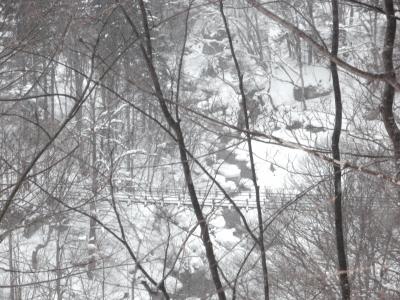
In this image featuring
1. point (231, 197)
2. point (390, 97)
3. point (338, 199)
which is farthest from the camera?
point (231, 197)

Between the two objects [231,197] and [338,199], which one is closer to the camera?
[338,199]

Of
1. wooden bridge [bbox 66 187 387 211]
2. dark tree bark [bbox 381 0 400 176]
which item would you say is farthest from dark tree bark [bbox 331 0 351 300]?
dark tree bark [bbox 381 0 400 176]

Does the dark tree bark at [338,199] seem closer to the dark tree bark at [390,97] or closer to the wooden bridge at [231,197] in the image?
the wooden bridge at [231,197]

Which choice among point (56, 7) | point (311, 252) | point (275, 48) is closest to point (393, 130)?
point (56, 7)

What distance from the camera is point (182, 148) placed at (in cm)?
118

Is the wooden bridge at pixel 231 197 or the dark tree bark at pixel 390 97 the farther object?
the wooden bridge at pixel 231 197

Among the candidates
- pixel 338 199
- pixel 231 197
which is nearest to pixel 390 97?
pixel 338 199

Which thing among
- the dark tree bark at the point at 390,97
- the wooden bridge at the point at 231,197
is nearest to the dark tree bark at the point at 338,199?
the wooden bridge at the point at 231,197

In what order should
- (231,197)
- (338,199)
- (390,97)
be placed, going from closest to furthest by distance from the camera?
1. (390,97)
2. (338,199)
3. (231,197)

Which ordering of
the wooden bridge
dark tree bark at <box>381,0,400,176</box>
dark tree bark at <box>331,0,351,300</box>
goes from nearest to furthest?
dark tree bark at <box>381,0,400,176</box> < dark tree bark at <box>331,0,351,300</box> < the wooden bridge

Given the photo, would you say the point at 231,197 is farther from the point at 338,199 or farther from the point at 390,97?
the point at 390,97

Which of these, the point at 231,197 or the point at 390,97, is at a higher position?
the point at 231,197

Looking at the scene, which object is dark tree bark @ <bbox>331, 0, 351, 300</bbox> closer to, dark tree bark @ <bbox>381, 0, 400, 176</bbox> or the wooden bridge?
the wooden bridge

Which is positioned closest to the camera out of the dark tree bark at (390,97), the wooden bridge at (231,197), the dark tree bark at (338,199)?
the dark tree bark at (390,97)
